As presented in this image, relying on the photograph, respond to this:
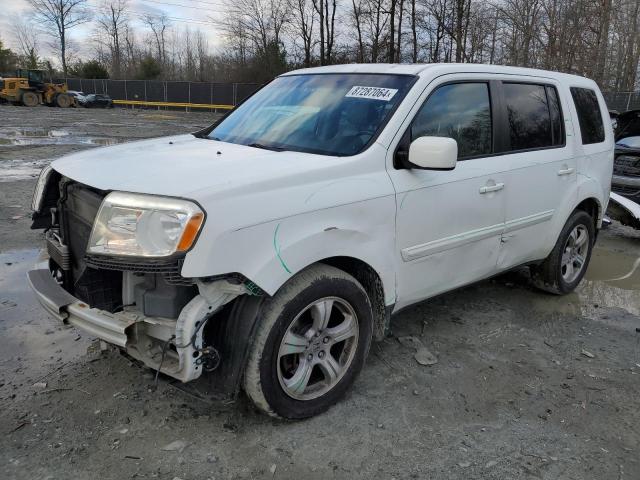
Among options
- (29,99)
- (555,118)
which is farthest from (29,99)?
(555,118)

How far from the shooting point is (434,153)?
115 inches

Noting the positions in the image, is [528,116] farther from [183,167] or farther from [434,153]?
[183,167]

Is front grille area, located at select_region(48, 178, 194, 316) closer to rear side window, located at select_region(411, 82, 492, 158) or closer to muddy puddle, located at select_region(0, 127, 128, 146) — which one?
rear side window, located at select_region(411, 82, 492, 158)

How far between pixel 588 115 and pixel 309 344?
355cm

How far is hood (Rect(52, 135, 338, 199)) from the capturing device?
2.46 metres

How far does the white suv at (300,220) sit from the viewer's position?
241 centimetres

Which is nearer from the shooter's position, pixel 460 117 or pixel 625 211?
pixel 460 117

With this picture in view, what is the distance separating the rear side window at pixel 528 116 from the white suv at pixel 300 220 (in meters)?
0.02

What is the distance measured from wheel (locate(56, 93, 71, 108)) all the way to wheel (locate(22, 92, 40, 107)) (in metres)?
1.39

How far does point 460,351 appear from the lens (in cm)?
385

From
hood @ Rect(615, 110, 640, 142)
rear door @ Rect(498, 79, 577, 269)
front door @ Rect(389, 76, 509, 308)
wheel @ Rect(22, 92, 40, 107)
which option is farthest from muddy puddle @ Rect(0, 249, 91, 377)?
wheel @ Rect(22, 92, 40, 107)

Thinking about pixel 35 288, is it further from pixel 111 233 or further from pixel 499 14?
pixel 499 14

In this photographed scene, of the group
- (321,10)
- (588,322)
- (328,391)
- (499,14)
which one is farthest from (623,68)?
(328,391)

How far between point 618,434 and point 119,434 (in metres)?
2.65
